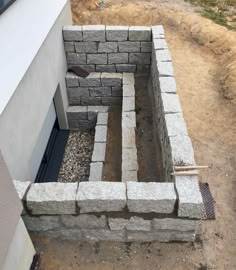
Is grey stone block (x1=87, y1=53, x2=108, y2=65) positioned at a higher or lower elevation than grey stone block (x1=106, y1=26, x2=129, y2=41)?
lower

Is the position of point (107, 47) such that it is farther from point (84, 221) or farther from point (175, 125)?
point (84, 221)

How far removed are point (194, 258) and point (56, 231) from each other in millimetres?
1872

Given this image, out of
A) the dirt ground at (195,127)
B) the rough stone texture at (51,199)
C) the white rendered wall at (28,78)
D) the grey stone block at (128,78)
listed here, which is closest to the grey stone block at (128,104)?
the grey stone block at (128,78)

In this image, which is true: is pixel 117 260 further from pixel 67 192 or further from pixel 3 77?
pixel 3 77

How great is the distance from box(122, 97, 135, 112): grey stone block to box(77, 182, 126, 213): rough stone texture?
139 inches

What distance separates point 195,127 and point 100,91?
2.91m

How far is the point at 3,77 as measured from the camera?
443 centimetres

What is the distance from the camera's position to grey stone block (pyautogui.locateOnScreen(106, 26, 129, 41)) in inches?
297

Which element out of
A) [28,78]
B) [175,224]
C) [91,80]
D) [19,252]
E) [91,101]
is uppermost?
[28,78]

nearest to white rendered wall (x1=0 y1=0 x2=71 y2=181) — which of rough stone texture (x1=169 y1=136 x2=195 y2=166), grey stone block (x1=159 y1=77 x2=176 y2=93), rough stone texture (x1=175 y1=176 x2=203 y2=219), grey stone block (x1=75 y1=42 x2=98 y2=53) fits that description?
grey stone block (x1=75 y1=42 x2=98 y2=53)

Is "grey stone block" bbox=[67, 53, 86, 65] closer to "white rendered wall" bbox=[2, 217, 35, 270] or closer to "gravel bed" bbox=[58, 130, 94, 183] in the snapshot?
"gravel bed" bbox=[58, 130, 94, 183]

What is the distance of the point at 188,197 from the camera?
359 cm

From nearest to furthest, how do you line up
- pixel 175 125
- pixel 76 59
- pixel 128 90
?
1. pixel 175 125
2. pixel 128 90
3. pixel 76 59

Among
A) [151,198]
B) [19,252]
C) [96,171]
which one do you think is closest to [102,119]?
[96,171]
